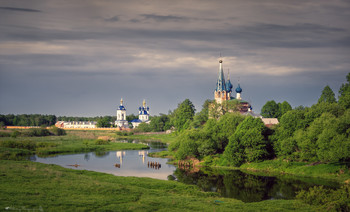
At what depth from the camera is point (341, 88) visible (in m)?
72.9

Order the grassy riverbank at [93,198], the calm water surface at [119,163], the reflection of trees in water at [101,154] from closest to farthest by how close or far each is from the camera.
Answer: the grassy riverbank at [93,198] → the calm water surface at [119,163] → the reflection of trees in water at [101,154]

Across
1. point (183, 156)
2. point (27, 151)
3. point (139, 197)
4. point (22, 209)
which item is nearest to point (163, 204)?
point (139, 197)

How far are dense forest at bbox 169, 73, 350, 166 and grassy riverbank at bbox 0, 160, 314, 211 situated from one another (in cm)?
1659

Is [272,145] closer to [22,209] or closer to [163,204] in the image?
[163,204]

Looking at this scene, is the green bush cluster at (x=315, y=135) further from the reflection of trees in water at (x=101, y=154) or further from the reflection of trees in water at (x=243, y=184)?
the reflection of trees in water at (x=101, y=154)

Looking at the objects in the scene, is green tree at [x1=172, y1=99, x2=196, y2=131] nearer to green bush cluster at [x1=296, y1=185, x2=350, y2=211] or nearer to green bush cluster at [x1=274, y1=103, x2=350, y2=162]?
green bush cluster at [x1=274, y1=103, x2=350, y2=162]

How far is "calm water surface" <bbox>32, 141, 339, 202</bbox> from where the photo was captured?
3872 cm

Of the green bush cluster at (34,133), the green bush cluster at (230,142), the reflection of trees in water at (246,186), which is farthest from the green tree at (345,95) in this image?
the green bush cluster at (34,133)

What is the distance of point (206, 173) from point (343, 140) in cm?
1878

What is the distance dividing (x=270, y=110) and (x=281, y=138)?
6028 centimetres

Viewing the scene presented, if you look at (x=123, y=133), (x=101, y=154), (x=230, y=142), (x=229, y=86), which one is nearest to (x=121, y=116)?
(x=123, y=133)

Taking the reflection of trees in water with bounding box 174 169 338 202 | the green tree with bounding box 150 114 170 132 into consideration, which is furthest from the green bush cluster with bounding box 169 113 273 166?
the green tree with bounding box 150 114 170 132

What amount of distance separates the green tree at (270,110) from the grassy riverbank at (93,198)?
8016 cm

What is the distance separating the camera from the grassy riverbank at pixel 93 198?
25.0m
